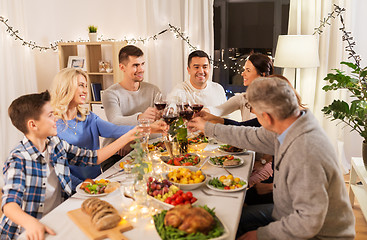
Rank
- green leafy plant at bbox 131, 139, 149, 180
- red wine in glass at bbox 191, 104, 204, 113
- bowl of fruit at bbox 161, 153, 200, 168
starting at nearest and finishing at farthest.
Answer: green leafy plant at bbox 131, 139, 149, 180 < bowl of fruit at bbox 161, 153, 200, 168 < red wine in glass at bbox 191, 104, 204, 113

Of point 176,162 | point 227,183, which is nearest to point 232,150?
point 176,162

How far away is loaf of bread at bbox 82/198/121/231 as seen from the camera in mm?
1375

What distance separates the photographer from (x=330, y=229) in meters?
1.56

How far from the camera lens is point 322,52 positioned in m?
4.23

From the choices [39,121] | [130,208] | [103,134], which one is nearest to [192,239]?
[130,208]

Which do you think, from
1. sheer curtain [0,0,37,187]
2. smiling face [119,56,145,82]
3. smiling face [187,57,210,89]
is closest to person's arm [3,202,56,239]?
smiling face [119,56,145,82]

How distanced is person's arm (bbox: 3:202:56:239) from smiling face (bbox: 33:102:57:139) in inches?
16.0

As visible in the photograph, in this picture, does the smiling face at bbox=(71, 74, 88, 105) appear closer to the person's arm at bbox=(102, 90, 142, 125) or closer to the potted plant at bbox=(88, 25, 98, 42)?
the person's arm at bbox=(102, 90, 142, 125)

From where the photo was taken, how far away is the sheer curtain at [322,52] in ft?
13.6

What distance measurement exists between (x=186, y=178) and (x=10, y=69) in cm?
364

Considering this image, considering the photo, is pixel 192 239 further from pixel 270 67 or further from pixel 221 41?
pixel 221 41

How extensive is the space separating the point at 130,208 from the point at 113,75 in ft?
11.2

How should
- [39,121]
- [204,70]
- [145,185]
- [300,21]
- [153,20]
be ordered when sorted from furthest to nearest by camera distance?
[153,20] → [300,21] → [204,70] → [39,121] → [145,185]

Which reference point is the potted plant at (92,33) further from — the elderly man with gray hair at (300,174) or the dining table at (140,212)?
the elderly man with gray hair at (300,174)
